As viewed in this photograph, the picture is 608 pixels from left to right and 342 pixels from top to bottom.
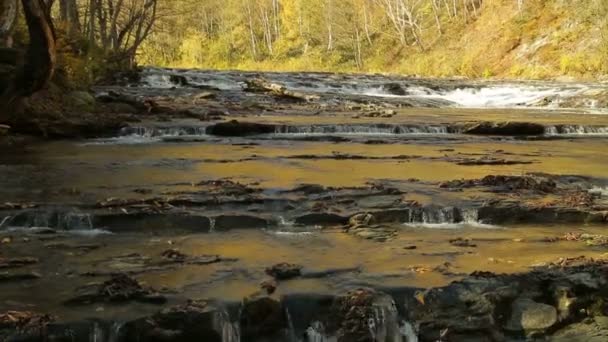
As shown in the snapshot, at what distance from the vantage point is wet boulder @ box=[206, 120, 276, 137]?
15.2 meters

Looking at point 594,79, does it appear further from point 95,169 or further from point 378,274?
point 378,274

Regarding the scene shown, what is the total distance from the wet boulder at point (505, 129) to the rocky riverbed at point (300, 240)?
169 cm

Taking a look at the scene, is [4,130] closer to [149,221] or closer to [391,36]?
[149,221]

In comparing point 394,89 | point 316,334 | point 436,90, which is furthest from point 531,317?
point 394,89

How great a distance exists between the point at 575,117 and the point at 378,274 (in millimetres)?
16004

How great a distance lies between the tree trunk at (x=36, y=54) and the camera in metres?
9.76

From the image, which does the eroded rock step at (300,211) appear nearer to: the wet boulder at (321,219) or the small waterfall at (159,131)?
the wet boulder at (321,219)

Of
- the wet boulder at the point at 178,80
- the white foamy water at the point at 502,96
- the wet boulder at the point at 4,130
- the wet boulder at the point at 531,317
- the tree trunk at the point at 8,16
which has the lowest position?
the wet boulder at the point at 531,317

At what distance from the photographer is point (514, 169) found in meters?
10.3

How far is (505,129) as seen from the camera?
1562cm

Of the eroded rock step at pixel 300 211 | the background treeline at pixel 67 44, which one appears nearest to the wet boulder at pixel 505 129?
the eroded rock step at pixel 300 211

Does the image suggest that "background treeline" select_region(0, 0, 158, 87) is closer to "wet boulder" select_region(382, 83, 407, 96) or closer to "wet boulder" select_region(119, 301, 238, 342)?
"wet boulder" select_region(119, 301, 238, 342)

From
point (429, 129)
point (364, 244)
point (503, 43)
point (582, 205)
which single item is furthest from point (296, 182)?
point (503, 43)

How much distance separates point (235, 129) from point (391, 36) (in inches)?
1867
